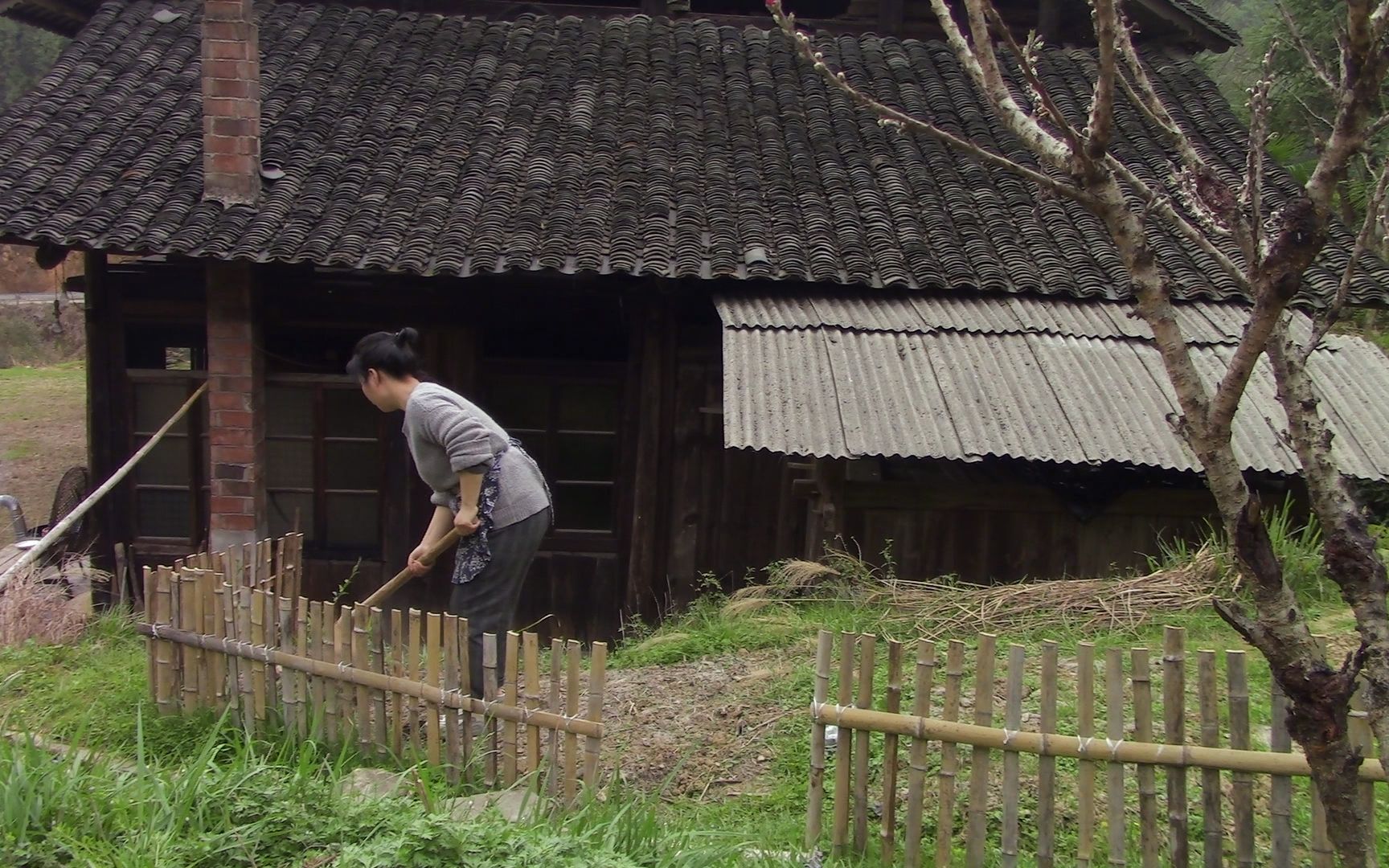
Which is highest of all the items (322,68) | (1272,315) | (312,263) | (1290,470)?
(322,68)

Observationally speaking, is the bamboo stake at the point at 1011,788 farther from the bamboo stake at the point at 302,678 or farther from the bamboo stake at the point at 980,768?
the bamboo stake at the point at 302,678

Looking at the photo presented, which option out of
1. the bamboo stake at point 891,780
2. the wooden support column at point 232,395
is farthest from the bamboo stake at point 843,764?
the wooden support column at point 232,395

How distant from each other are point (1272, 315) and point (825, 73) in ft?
4.87

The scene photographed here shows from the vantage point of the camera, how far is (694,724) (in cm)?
424

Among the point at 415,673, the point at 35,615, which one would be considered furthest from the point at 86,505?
the point at 415,673

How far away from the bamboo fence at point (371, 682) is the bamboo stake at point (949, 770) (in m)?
1.07

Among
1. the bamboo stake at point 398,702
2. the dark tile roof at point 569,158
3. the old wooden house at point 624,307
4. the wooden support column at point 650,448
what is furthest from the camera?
the wooden support column at point 650,448

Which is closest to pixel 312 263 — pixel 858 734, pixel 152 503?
pixel 152 503

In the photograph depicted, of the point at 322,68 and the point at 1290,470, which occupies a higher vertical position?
the point at 322,68

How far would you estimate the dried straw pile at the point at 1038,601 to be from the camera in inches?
199

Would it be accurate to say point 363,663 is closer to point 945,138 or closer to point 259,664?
point 259,664

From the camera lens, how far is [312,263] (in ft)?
21.5

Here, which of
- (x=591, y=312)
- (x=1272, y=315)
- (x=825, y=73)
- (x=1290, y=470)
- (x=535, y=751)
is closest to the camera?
(x=1272, y=315)

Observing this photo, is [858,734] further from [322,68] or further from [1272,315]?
[322,68]
